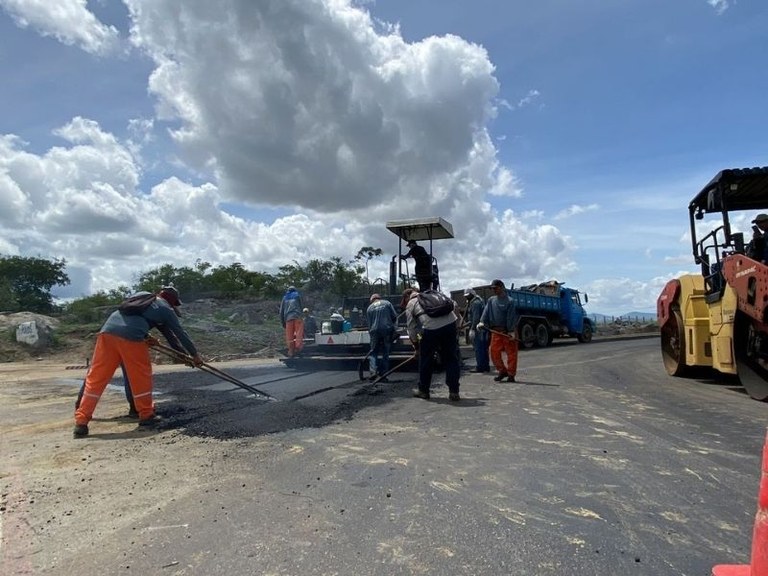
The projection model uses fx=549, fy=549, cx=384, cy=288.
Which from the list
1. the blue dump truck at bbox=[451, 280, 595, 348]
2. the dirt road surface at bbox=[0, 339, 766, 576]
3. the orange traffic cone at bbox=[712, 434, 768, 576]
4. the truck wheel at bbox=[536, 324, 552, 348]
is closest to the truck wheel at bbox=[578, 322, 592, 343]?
the blue dump truck at bbox=[451, 280, 595, 348]

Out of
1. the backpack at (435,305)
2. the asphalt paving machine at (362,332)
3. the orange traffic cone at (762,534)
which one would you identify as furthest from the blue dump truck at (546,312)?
the orange traffic cone at (762,534)

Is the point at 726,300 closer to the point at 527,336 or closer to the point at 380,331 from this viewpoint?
the point at 380,331

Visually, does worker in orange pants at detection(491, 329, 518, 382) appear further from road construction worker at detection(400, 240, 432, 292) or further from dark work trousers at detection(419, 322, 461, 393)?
road construction worker at detection(400, 240, 432, 292)

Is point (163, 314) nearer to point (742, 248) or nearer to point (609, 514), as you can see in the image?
point (609, 514)

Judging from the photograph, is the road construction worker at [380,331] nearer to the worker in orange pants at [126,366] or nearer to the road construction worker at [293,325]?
the road construction worker at [293,325]

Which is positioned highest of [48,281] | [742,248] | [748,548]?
[48,281]

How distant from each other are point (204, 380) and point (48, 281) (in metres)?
28.7

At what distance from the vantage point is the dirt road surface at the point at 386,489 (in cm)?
270

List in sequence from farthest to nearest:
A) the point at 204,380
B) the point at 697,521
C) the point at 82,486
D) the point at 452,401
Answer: the point at 204,380, the point at 452,401, the point at 82,486, the point at 697,521

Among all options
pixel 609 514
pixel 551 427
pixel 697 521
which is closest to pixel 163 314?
pixel 551 427

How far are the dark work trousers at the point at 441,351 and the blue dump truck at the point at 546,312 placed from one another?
1197 centimetres

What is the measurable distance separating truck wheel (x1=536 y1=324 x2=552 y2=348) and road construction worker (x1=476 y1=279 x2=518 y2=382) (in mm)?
11861

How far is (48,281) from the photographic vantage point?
3291 centimetres

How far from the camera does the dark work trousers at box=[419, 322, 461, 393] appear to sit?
23.2 feet
